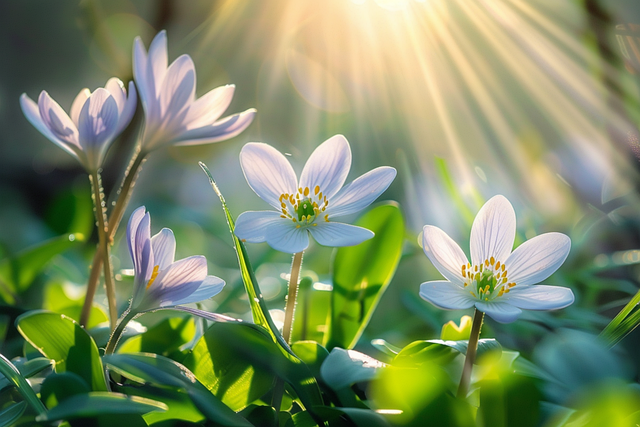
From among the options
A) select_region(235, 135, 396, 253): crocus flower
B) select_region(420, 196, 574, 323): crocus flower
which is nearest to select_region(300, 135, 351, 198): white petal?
select_region(235, 135, 396, 253): crocus flower

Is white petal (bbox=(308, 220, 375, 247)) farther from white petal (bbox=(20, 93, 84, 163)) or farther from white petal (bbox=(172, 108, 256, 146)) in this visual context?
white petal (bbox=(20, 93, 84, 163))

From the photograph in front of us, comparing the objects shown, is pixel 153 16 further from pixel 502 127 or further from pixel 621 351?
pixel 621 351

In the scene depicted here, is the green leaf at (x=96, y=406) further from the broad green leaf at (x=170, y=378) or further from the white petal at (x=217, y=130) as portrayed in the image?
the white petal at (x=217, y=130)

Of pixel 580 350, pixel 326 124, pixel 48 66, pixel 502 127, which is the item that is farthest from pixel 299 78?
pixel 580 350

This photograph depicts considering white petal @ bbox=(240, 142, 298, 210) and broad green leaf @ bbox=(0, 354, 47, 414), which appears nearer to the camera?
broad green leaf @ bbox=(0, 354, 47, 414)

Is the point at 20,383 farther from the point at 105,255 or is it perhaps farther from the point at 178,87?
the point at 178,87
